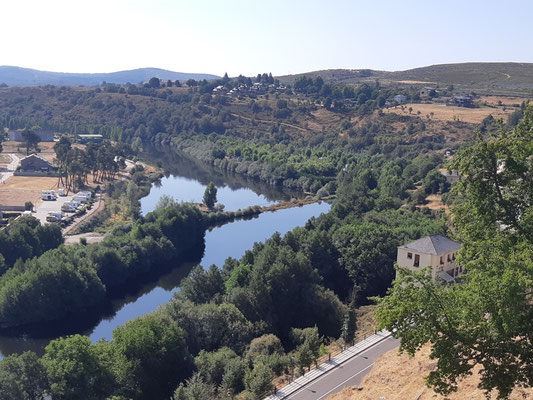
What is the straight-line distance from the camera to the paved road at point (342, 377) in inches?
817

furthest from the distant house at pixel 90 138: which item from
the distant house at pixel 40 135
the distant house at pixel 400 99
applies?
the distant house at pixel 400 99

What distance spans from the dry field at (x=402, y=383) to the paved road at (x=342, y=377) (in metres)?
1.47

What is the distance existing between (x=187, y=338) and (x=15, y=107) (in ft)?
472

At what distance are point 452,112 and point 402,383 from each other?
105 m

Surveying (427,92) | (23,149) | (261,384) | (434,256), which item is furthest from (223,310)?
(427,92)

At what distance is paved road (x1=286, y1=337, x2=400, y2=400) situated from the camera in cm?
2075

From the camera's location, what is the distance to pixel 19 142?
368ft

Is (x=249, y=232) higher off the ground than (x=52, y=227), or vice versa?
(x=52, y=227)

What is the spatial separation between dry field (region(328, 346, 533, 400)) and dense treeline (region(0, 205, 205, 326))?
23.6 m

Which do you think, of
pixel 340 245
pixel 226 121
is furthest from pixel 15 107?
pixel 340 245

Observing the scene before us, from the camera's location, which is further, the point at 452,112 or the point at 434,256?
the point at 452,112

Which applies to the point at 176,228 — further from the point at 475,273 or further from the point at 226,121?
the point at 226,121

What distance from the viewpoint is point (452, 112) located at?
113625 mm

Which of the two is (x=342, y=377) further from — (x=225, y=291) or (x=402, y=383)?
(x=225, y=291)
